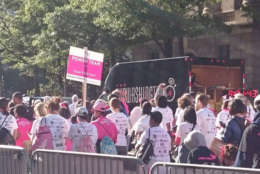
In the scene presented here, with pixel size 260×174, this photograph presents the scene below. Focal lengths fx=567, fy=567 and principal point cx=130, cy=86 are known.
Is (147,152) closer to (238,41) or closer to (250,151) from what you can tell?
(250,151)

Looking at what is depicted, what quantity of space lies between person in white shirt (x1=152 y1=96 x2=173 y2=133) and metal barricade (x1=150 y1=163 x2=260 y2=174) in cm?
545

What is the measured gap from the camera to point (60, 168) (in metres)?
6.85

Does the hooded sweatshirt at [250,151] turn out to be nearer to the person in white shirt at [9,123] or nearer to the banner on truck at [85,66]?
the person in white shirt at [9,123]

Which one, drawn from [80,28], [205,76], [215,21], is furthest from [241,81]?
[80,28]

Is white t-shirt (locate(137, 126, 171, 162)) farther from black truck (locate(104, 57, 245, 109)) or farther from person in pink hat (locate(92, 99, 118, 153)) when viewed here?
black truck (locate(104, 57, 245, 109))

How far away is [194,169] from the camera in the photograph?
540 centimetres

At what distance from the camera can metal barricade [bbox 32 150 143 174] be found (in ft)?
19.9

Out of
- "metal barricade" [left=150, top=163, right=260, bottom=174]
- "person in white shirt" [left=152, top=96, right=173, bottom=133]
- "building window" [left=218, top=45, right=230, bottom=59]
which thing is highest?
"building window" [left=218, top=45, right=230, bottom=59]

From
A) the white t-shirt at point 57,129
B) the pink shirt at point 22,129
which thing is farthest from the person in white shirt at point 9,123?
the white t-shirt at point 57,129

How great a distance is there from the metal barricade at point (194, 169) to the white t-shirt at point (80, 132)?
2880mm

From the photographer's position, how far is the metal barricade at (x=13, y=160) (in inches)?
279

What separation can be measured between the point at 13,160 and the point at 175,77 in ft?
27.6

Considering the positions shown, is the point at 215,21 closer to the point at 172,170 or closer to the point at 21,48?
the point at 21,48

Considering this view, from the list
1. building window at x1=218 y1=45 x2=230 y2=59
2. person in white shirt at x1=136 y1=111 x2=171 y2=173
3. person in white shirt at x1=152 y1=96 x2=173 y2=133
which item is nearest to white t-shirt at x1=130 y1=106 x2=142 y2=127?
person in white shirt at x1=152 y1=96 x2=173 y2=133
